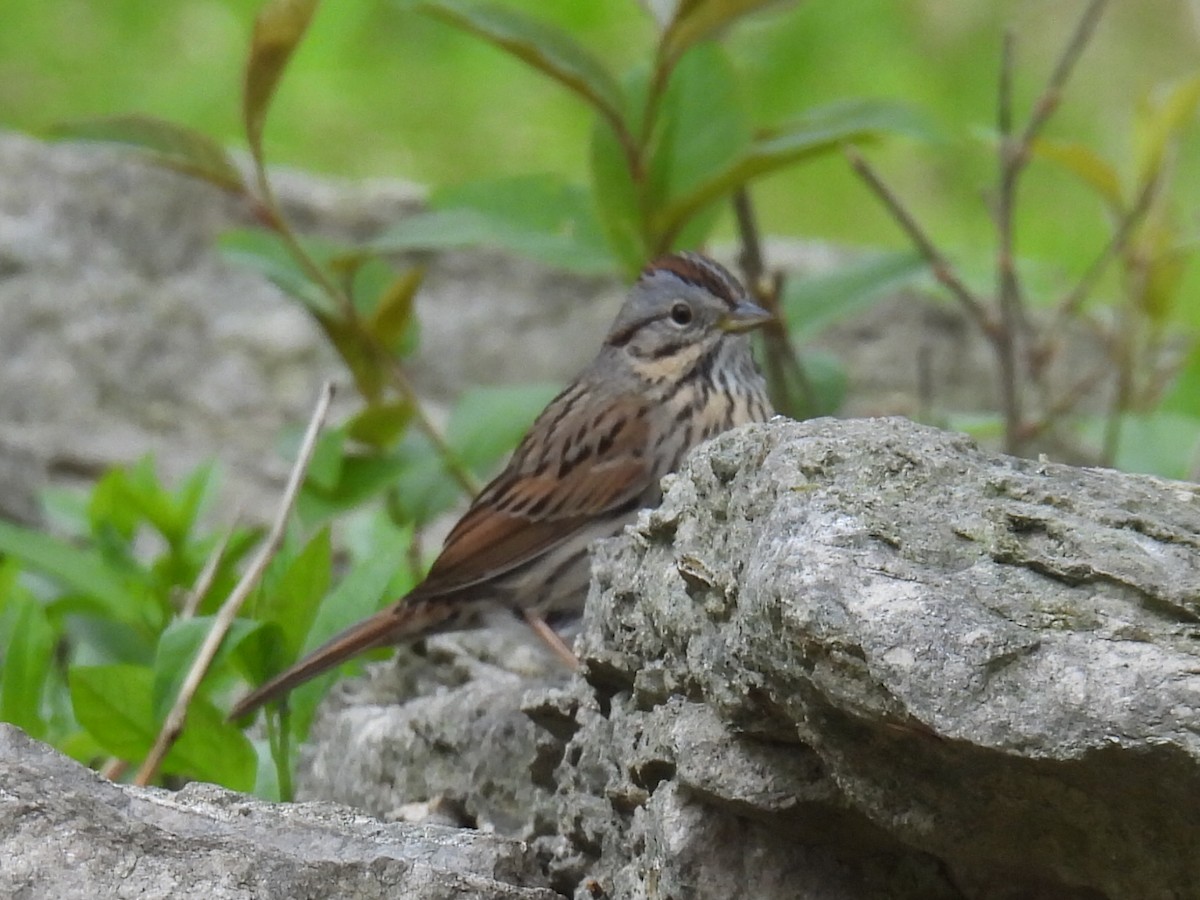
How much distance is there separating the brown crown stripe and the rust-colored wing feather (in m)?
0.29

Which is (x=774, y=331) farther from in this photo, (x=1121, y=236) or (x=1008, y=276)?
(x=1121, y=236)

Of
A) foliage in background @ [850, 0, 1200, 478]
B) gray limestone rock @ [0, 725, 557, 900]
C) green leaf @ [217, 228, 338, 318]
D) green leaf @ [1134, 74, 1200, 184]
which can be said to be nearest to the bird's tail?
green leaf @ [217, 228, 338, 318]

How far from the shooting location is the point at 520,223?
11.2 feet

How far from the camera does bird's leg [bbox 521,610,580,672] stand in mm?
3113

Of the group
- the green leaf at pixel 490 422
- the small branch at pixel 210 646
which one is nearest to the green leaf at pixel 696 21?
the green leaf at pixel 490 422

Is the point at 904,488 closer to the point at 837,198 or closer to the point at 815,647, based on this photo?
the point at 815,647

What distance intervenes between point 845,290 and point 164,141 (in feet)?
4.18

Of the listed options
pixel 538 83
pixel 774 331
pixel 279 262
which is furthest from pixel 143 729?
pixel 538 83

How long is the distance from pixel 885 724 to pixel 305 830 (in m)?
0.67

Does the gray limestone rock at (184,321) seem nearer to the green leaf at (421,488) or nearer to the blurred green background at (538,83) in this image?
the blurred green background at (538,83)

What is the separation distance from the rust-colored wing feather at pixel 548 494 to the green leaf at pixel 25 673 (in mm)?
918

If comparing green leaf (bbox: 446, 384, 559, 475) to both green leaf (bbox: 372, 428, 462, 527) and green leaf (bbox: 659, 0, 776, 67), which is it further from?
green leaf (bbox: 659, 0, 776, 67)

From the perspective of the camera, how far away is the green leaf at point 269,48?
2846 millimetres

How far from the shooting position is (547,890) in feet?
6.07
